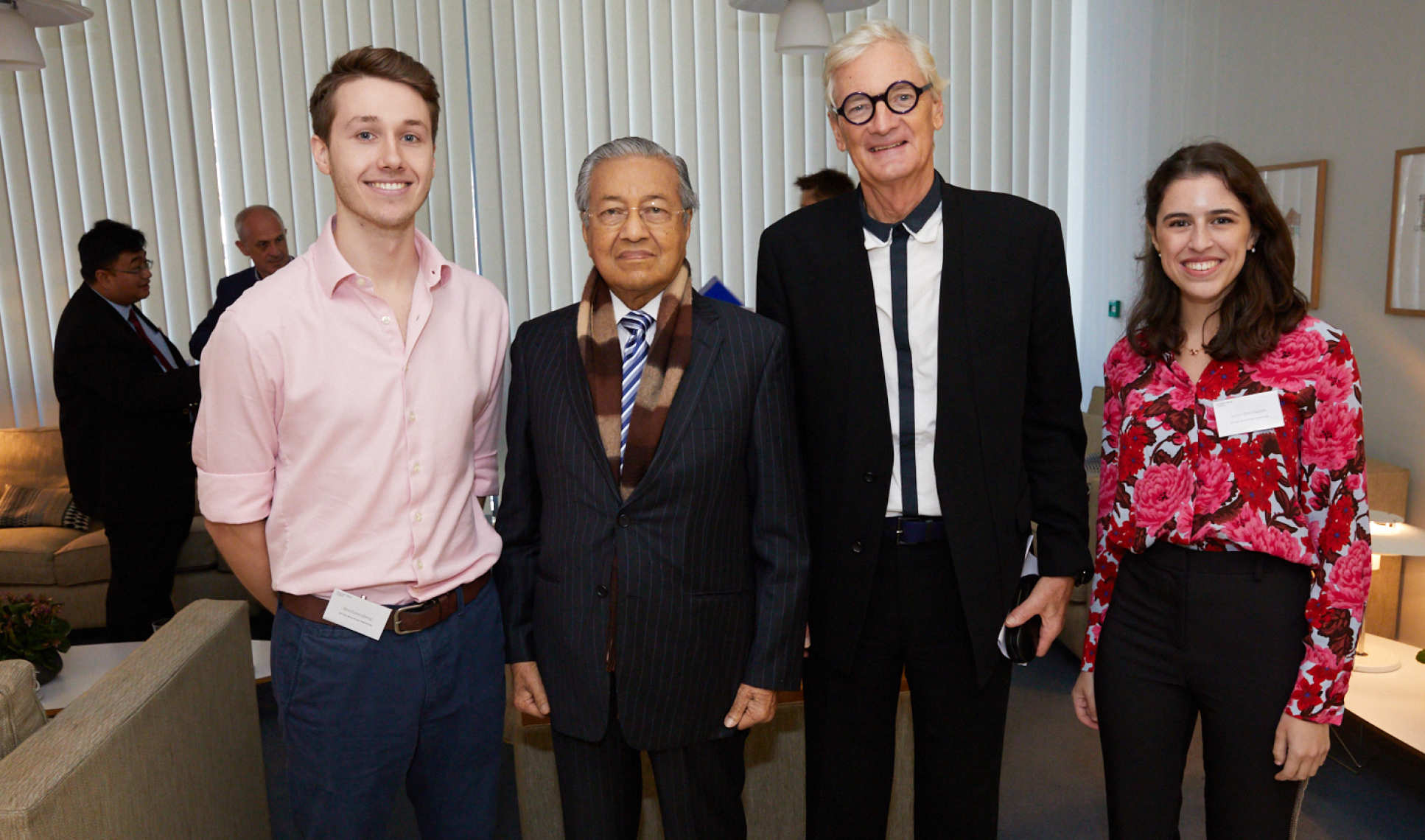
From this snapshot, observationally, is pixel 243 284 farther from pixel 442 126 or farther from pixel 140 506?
pixel 442 126

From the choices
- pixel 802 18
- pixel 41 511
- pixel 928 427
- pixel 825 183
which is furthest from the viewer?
pixel 41 511

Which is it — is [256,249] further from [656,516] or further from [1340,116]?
[1340,116]

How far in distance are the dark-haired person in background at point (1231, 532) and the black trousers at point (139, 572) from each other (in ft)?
11.9

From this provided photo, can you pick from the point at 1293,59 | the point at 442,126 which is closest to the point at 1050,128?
the point at 1293,59

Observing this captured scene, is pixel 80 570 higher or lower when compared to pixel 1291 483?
lower

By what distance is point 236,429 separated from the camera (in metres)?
1.51

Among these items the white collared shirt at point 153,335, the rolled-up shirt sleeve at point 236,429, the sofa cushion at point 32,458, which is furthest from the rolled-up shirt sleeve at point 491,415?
the sofa cushion at point 32,458

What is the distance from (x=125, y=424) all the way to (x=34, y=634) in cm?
114

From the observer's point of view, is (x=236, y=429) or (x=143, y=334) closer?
(x=236, y=429)

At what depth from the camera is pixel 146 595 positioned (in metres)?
3.97

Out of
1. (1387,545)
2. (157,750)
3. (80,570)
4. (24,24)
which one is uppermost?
(24,24)

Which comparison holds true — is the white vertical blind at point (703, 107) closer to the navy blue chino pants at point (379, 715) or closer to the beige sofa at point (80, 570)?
the beige sofa at point (80, 570)

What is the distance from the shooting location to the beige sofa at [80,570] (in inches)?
178

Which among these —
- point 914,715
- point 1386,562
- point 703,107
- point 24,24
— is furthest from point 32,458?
point 1386,562
